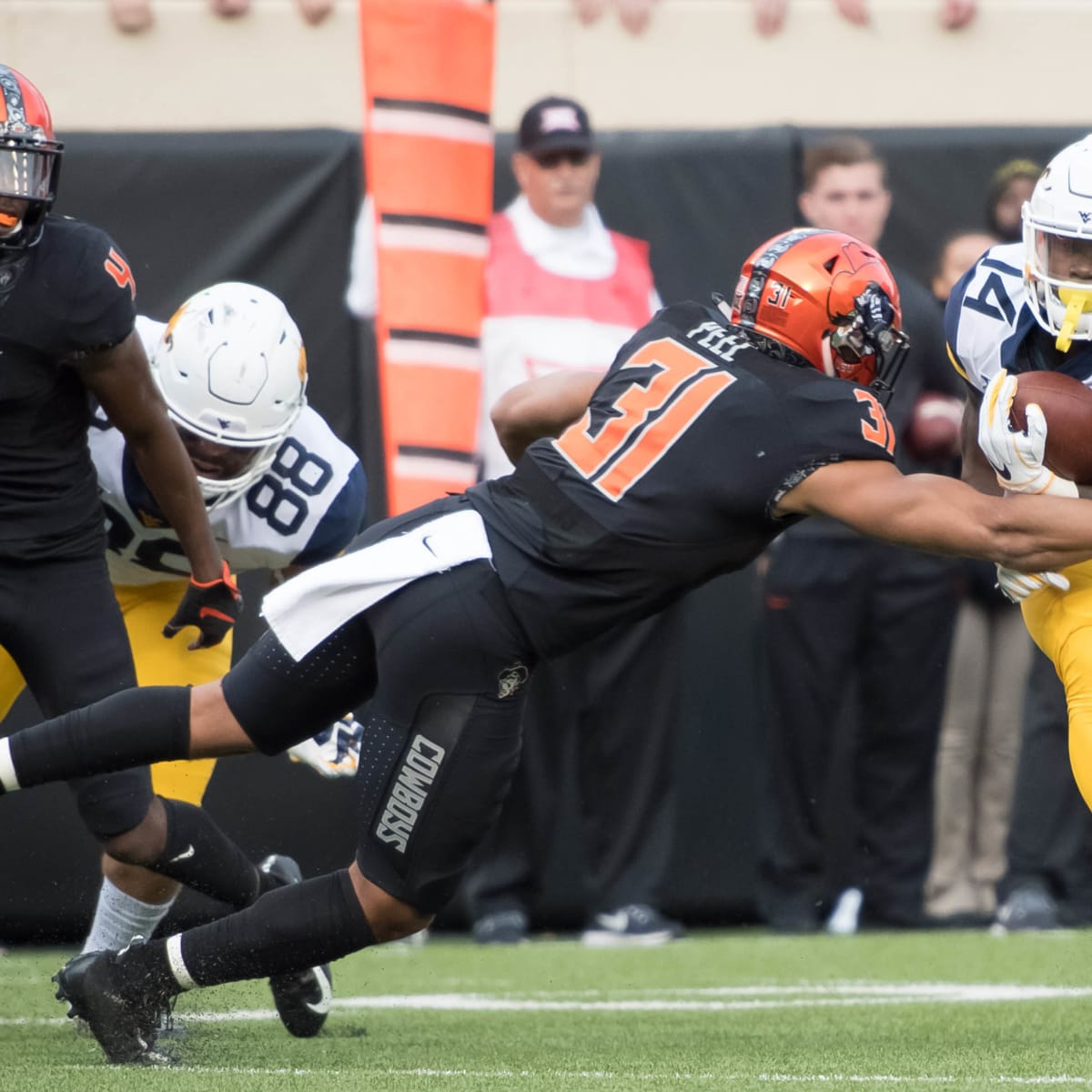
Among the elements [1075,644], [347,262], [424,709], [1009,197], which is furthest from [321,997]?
[1009,197]

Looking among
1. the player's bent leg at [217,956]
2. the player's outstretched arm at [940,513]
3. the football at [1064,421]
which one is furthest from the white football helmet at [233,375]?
the football at [1064,421]

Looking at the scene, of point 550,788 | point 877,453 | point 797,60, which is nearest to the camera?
point 877,453

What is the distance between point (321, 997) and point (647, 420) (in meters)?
1.49

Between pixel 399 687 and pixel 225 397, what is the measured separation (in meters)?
1.06

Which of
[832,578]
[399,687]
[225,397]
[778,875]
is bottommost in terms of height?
[778,875]

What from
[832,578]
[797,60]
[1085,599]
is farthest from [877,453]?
[797,60]

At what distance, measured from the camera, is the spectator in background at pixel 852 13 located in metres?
6.98

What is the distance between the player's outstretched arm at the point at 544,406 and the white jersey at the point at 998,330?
2.76 ft

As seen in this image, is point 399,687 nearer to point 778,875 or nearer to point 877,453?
point 877,453

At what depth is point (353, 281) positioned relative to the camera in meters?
6.52

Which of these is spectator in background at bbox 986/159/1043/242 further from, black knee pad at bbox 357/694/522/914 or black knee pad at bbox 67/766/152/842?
black knee pad at bbox 67/766/152/842

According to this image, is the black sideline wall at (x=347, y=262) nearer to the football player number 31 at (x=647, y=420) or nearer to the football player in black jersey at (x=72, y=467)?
the football player in black jersey at (x=72, y=467)

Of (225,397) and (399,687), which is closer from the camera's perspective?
(399,687)

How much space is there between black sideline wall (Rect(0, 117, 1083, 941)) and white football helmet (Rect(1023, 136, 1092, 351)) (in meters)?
2.57
